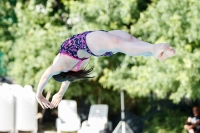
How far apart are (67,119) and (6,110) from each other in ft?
6.21

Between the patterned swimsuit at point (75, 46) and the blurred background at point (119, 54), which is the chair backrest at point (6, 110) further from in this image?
the patterned swimsuit at point (75, 46)

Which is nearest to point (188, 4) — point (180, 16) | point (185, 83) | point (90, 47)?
point (180, 16)

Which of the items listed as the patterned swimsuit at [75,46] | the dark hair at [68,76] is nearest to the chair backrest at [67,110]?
the dark hair at [68,76]

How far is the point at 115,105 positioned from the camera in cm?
1462

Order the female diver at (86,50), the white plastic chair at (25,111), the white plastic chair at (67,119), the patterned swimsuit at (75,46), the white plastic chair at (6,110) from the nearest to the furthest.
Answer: the female diver at (86,50) < the patterned swimsuit at (75,46) < the white plastic chair at (6,110) < the white plastic chair at (25,111) < the white plastic chair at (67,119)

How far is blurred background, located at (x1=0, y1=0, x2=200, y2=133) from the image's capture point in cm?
1039

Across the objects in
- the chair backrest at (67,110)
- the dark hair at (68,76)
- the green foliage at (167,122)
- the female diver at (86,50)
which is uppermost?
the female diver at (86,50)

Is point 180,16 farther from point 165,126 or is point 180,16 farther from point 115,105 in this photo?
point 115,105

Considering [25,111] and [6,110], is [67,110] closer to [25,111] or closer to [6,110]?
[25,111]

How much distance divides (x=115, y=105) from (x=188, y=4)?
15.9 ft

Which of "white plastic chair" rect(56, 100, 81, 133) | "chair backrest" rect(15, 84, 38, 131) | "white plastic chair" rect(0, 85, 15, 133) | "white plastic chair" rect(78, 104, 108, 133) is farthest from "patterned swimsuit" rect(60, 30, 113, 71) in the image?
"white plastic chair" rect(56, 100, 81, 133)

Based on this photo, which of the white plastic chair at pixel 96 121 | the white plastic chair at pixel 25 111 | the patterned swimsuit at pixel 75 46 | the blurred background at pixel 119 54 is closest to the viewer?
the patterned swimsuit at pixel 75 46

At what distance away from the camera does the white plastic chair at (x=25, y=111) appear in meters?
11.0

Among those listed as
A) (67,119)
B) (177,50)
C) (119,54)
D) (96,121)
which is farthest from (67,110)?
(177,50)
